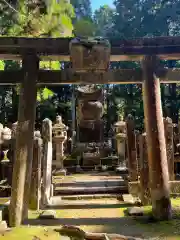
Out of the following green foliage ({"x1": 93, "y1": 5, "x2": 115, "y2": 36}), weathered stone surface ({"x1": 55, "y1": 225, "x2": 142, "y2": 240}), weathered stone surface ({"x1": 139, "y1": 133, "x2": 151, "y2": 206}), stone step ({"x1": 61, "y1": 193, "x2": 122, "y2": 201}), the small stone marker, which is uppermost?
green foliage ({"x1": 93, "y1": 5, "x2": 115, "y2": 36})

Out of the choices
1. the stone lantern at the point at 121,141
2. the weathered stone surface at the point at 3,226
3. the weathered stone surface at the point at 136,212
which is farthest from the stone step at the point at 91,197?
the stone lantern at the point at 121,141

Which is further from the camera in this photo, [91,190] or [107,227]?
[91,190]

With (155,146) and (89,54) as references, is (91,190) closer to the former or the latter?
(155,146)

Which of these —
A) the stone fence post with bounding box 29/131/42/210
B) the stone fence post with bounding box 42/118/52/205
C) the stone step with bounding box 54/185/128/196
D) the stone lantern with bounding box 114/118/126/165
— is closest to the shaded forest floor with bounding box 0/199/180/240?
the stone fence post with bounding box 29/131/42/210

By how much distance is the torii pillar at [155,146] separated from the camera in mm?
4617

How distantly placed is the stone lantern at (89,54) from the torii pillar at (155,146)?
0.78 metres

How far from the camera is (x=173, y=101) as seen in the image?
24375 millimetres

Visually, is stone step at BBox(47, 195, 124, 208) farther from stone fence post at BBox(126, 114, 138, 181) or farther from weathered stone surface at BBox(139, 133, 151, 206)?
weathered stone surface at BBox(139, 133, 151, 206)

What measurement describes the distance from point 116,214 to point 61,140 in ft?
22.2

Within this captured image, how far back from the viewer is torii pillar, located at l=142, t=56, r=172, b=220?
4.62 metres

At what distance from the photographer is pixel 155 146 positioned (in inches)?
186

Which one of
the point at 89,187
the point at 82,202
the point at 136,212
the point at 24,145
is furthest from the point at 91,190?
the point at 24,145

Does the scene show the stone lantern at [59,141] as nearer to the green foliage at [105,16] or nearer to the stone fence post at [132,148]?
the stone fence post at [132,148]

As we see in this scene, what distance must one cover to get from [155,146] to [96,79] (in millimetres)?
1575
